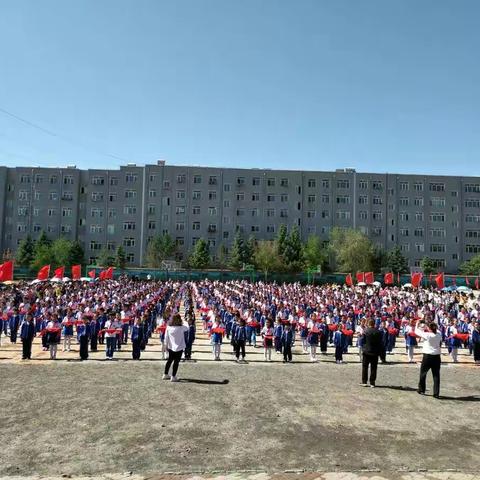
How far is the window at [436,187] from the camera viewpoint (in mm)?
78000

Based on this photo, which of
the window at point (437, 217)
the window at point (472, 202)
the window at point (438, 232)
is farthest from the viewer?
the window at point (472, 202)

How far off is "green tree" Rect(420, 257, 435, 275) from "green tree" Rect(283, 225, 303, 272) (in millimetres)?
19887

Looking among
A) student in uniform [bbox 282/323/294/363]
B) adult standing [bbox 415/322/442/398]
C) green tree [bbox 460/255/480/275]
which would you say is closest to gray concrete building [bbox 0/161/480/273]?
green tree [bbox 460/255/480/275]

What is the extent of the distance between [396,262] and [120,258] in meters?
43.5

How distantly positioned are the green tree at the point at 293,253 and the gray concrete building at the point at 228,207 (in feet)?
18.6

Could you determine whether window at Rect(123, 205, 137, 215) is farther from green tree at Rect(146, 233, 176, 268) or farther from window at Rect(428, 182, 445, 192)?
window at Rect(428, 182, 445, 192)

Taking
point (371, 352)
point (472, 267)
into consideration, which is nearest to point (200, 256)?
point (472, 267)

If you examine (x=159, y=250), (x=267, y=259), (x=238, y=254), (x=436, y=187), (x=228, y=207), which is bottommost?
(x=267, y=259)

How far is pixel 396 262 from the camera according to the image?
71.8 metres

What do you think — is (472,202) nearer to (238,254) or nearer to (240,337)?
(238,254)

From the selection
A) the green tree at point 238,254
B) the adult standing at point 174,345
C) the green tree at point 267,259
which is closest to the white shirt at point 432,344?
the adult standing at point 174,345

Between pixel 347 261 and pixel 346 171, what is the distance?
56.3 feet

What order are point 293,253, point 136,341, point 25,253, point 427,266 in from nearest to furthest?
point 136,341 < point 25,253 < point 293,253 < point 427,266

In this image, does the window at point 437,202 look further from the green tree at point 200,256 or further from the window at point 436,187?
the green tree at point 200,256
